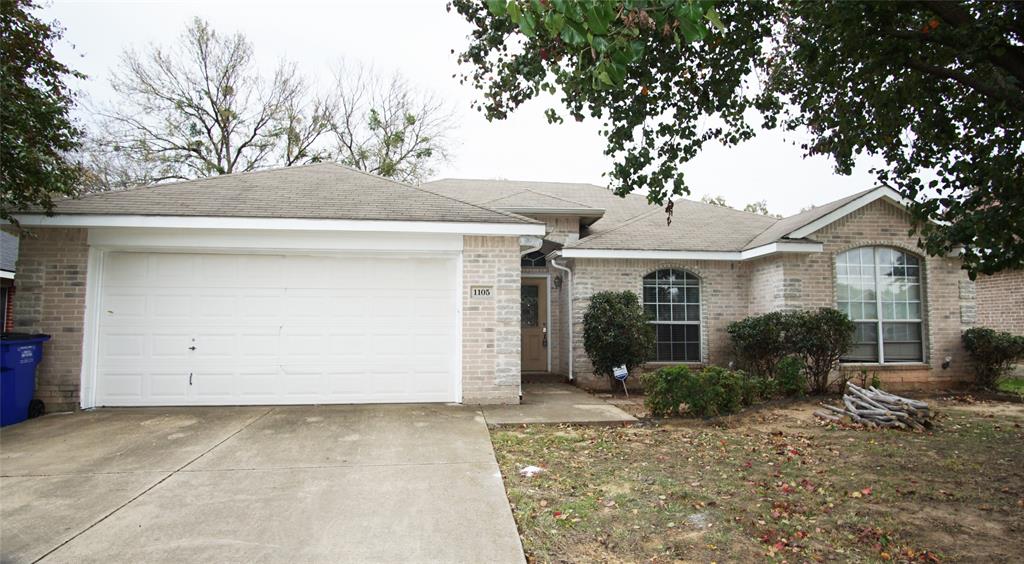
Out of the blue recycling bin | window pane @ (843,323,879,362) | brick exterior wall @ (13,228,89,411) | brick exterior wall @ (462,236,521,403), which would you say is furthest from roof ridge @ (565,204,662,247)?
the blue recycling bin

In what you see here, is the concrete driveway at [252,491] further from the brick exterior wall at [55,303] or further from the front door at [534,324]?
the front door at [534,324]

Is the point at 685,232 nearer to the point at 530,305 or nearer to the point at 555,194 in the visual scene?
the point at 530,305

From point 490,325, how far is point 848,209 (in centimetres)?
781

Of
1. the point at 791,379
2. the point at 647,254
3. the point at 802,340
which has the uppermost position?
the point at 647,254

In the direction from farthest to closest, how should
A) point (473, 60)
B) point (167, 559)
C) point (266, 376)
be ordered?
point (266, 376) < point (473, 60) < point (167, 559)

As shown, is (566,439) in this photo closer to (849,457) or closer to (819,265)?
(849,457)

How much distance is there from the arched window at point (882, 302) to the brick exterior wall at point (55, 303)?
44.1ft

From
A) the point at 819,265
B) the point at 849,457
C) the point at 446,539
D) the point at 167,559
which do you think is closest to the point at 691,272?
the point at 819,265

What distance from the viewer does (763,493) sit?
4719 millimetres

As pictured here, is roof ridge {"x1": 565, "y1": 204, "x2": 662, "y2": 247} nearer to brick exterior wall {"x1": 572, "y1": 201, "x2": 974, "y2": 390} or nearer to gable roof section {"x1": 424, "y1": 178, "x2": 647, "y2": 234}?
gable roof section {"x1": 424, "y1": 178, "x2": 647, "y2": 234}

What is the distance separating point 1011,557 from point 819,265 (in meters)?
8.19

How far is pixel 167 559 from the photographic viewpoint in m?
3.37

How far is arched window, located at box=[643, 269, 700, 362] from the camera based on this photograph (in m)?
11.8

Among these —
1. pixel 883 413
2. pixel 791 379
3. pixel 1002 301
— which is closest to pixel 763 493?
pixel 883 413
